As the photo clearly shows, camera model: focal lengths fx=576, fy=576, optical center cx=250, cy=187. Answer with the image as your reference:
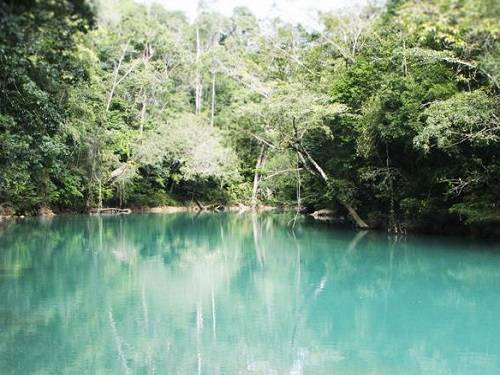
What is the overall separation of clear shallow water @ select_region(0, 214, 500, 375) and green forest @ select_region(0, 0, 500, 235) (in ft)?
9.52

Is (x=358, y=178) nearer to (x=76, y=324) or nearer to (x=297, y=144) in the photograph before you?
(x=297, y=144)

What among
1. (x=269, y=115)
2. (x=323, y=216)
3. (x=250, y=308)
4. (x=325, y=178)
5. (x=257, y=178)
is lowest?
(x=250, y=308)

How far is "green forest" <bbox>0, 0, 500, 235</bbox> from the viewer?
9.32 m

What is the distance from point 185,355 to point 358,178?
59.0 feet

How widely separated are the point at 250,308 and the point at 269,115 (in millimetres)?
14413

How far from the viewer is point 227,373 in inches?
278

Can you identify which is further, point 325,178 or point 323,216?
point 323,216

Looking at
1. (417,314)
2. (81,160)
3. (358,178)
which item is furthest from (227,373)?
(81,160)

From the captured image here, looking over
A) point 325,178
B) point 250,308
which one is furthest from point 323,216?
point 250,308

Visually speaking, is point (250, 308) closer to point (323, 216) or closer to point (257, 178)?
point (323, 216)

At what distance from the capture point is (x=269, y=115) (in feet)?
79.9

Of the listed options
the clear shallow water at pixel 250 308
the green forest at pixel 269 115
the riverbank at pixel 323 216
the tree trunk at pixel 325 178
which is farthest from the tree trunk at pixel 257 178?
the clear shallow water at pixel 250 308

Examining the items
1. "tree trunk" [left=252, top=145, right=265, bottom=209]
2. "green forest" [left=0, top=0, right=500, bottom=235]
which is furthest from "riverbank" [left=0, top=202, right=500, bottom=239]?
"tree trunk" [left=252, top=145, right=265, bottom=209]

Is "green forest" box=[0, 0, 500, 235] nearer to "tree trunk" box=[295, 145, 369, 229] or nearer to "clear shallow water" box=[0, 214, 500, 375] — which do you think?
"tree trunk" box=[295, 145, 369, 229]
